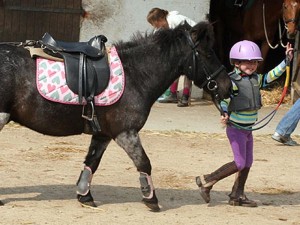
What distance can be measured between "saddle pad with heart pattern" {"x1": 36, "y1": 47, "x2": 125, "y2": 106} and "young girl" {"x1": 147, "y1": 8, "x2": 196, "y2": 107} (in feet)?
14.7

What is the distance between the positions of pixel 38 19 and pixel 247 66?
6.58 meters

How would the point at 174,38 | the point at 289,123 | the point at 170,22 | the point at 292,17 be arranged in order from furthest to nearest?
the point at 292,17 < the point at 170,22 < the point at 289,123 < the point at 174,38

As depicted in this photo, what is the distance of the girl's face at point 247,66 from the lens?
8.09 m

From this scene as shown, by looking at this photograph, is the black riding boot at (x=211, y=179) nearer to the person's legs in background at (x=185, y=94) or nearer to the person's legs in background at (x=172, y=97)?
the person's legs in background at (x=185, y=94)

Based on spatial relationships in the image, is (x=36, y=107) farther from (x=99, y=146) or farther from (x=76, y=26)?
(x=76, y=26)

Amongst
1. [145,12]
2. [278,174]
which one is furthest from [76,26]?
[278,174]

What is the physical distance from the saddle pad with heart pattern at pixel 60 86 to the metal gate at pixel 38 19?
6.52 m

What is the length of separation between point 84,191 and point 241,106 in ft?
5.03

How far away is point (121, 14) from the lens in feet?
46.8

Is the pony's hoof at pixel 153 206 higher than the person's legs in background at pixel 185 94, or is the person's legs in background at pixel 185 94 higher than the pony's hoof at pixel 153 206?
the pony's hoof at pixel 153 206

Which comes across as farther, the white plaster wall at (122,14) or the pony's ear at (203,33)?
the white plaster wall at (122,14)

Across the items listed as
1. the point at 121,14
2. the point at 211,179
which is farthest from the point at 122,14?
the point at 211,179

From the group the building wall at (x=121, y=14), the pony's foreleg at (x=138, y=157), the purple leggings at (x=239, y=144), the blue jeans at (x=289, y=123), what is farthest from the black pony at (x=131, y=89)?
the building wall at (x=121, y=14)

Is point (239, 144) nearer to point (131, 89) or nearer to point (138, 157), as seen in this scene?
point (138, 157)
